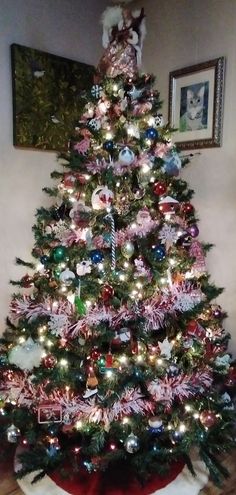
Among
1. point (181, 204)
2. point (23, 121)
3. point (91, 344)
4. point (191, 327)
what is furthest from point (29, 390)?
point (23, 121)

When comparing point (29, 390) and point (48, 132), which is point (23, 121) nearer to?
point (48, 132)

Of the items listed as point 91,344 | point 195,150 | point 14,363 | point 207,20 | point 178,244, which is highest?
point 207,20

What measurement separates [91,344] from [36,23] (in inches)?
65.3

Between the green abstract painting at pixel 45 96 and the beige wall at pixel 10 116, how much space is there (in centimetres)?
5

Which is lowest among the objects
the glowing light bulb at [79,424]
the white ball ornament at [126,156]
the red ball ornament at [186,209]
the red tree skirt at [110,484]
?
the red tree skirt at [110,484]

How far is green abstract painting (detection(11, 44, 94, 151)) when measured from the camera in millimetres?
1806

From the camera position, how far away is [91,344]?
139cm

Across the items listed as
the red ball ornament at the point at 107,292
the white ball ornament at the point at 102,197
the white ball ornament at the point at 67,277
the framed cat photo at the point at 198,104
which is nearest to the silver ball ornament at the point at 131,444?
the red ball ornament at the point at 107,292

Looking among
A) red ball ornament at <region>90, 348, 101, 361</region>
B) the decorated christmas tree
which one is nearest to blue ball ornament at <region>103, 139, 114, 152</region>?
the decorated christmas tree

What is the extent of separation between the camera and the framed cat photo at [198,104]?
1.79 m

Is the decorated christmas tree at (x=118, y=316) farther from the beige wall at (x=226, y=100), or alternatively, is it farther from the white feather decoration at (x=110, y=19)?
the beige wall at (x=226, y=100)

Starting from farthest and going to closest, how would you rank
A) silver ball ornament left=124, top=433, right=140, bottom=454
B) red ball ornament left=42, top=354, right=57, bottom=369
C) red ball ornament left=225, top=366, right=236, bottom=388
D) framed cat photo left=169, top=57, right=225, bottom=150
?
framed cat photo left=169, top=57, right=225, bottom=150 < red ball ornament left=225, top=366, right=236, bottom=388 < red ball ornament left=42, top=354, right=57, bottom=369 < silver ball ornament left=124, top=433, right=140, bottom=454

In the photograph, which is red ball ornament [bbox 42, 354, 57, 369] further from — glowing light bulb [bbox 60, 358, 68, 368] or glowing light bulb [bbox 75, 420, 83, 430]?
glowing light bulb [bbox 75, 420, 83, 430]

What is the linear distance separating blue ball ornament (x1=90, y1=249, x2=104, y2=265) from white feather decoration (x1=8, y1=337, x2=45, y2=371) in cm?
45
